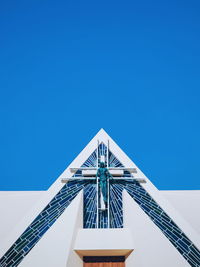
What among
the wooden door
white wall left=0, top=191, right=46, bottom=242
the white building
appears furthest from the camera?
white wall left=0, top=191, right=46, bottom=242

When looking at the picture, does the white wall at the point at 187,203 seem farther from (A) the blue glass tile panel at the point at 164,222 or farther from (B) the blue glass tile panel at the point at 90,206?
(B) the blue glass tile panel at the point at 90,206

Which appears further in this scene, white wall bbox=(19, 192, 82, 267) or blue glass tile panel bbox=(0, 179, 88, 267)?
blue glass tile panel bbox=(0, 179, 88, 267)

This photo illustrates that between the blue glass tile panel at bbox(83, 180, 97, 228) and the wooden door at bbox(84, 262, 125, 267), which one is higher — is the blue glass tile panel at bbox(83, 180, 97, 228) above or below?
above

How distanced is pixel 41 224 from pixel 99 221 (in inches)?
75.4

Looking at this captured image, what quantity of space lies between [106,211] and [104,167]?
1499mm

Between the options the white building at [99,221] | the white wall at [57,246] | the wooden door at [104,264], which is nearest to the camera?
the white wall at [57,246]

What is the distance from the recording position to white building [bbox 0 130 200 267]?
9.26 metres

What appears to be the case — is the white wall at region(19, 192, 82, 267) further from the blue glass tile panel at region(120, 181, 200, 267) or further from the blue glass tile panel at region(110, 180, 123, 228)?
A: the blue glass tile panel at region(120, 181, 200, 267)

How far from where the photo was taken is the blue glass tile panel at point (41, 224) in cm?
932

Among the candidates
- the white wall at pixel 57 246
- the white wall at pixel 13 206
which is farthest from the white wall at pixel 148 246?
the white wall at pixel 13 206

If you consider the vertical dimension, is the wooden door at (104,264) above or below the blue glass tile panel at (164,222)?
below

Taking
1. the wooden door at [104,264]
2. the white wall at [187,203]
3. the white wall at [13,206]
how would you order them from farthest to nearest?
the white wall at [187,203] < the white wall at [13,206] < the wooden door at [104,264]

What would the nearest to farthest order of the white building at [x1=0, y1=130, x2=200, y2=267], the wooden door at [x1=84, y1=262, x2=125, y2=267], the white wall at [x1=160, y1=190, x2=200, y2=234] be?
the white building at [x1=0, y1=130, x2=200, y2=267], the wooden door at [x1=84, y1=262, x2=125, y2=267], the white wall at [x1=160, y1=190, x2=200, y2=234]

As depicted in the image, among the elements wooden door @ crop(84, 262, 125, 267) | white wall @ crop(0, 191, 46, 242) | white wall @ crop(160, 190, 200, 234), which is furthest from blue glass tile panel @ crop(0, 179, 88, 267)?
white wall @ crop(160, 190, 200, 234)
